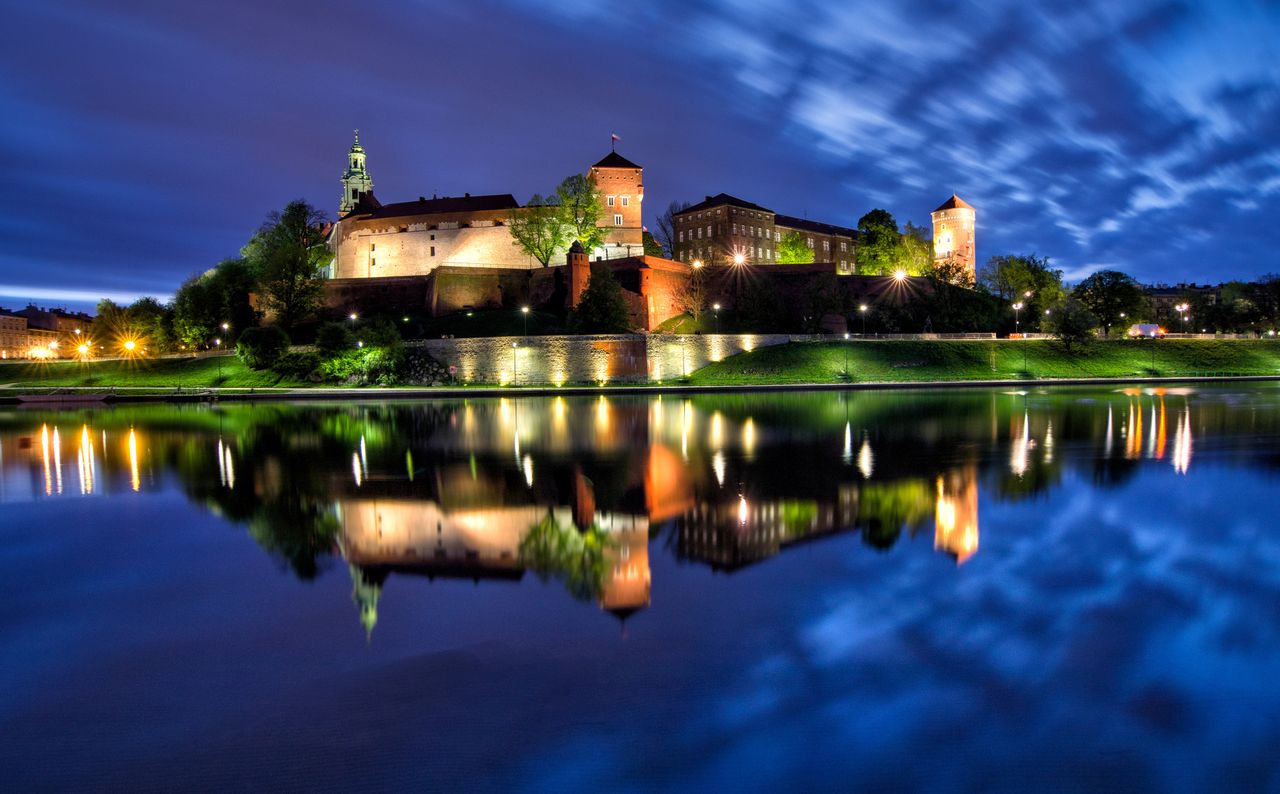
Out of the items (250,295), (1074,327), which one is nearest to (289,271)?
(250,295)

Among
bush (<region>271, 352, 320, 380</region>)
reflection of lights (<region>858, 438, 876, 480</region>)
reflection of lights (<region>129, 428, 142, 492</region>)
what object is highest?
bush (<region>271, 352, 320, 380</region>)

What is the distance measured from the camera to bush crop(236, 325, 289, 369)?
4359 cm

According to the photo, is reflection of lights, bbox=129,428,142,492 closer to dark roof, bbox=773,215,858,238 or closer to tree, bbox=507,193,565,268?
tree, bbox=507,193,565,268

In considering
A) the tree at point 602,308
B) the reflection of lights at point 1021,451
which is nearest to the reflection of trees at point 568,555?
the reflection of lights at point 1021,451

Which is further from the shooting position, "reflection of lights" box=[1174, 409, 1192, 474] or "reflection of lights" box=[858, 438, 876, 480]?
"reflection of lights" box=[1174, 409, 1192, 474]

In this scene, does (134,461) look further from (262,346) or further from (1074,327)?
(1074,327)

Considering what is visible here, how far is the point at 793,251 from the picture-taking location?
214 feet

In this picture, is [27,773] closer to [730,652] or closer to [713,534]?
[730,652]

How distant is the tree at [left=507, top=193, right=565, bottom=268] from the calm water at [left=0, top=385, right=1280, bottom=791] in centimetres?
4215

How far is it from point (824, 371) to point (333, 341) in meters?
27.8

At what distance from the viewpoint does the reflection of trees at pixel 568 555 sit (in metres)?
5.85

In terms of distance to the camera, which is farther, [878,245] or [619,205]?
[878,245]

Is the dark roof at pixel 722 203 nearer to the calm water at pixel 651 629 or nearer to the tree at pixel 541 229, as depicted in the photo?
the tree at pixel 541 229

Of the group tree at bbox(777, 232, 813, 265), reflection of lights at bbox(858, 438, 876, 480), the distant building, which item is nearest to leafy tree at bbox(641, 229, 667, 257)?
the distant building
